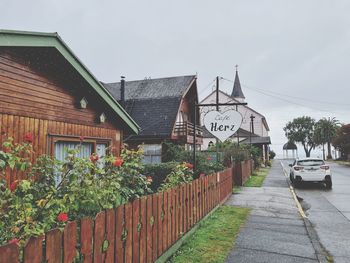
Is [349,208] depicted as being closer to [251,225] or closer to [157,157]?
[251,225]

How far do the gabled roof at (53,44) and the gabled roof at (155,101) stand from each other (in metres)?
10.6

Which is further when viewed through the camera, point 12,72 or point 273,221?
point 273,221

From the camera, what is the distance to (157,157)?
20797mm

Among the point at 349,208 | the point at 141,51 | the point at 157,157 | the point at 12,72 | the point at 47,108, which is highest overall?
the point at 141,51

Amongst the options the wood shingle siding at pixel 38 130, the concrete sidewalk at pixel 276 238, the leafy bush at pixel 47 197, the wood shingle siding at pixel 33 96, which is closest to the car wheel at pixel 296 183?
the concrete sidewalk at pixel 276 238

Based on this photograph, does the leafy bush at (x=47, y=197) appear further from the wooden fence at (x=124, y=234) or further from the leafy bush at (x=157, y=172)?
the leafy bush at (x=157, y=172)

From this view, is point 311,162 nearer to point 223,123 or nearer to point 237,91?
point 223,123

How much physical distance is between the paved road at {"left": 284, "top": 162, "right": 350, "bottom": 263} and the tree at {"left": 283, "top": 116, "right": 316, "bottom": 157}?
96694mm

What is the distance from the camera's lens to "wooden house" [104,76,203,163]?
68.7ft

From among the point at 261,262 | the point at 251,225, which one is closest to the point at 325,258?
the point at 261,262

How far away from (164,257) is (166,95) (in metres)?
19.2

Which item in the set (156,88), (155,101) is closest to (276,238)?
(155,101)

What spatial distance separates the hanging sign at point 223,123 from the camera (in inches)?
412

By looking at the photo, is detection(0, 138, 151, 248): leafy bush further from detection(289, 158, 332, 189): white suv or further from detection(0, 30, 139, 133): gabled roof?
detection(289, 158, 332, 189): white suv
